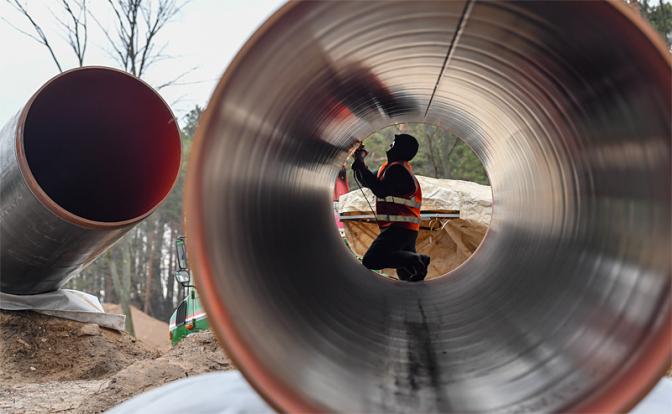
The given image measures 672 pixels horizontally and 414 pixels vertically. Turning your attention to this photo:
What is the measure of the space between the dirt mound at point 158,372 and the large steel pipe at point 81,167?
1207 millimetres

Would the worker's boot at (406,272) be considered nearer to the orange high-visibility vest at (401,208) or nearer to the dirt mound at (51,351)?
the orange high-visibility vest at (401,208)

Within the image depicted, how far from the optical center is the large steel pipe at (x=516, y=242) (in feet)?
6.56

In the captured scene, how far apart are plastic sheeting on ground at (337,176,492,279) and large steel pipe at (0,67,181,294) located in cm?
403

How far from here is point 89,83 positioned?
16.2ft

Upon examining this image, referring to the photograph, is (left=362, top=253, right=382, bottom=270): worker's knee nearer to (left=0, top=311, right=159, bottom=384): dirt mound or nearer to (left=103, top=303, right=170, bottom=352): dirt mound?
(left=0, top=311, right=159, bottom=384): dirt mound

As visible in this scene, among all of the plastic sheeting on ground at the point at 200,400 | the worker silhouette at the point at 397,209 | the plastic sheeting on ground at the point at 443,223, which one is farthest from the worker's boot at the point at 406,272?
the plastic sheeting on ground at the point at 200,400

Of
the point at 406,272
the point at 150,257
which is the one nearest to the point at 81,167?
the point at 406,272

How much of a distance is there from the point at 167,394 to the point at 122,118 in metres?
3.00

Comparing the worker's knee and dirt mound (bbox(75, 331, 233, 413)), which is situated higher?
the worker's knee

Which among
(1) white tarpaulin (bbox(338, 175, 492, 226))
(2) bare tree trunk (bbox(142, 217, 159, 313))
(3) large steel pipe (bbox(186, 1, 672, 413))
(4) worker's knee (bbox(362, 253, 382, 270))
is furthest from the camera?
(2) bare tree trunk (bbox(142, 217, 159, 313))

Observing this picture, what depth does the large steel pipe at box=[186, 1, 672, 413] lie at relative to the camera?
6.56 feet

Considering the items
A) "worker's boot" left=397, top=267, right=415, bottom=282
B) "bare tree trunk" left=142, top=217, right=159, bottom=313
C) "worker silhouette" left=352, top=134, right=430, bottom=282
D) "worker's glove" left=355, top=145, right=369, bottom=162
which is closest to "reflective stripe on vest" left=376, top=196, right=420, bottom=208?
"worker silhouette" left=352, top=134, right=430, bottom=282

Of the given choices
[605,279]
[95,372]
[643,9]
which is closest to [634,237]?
[605,279]

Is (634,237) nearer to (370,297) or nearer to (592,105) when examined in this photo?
(592,105)
